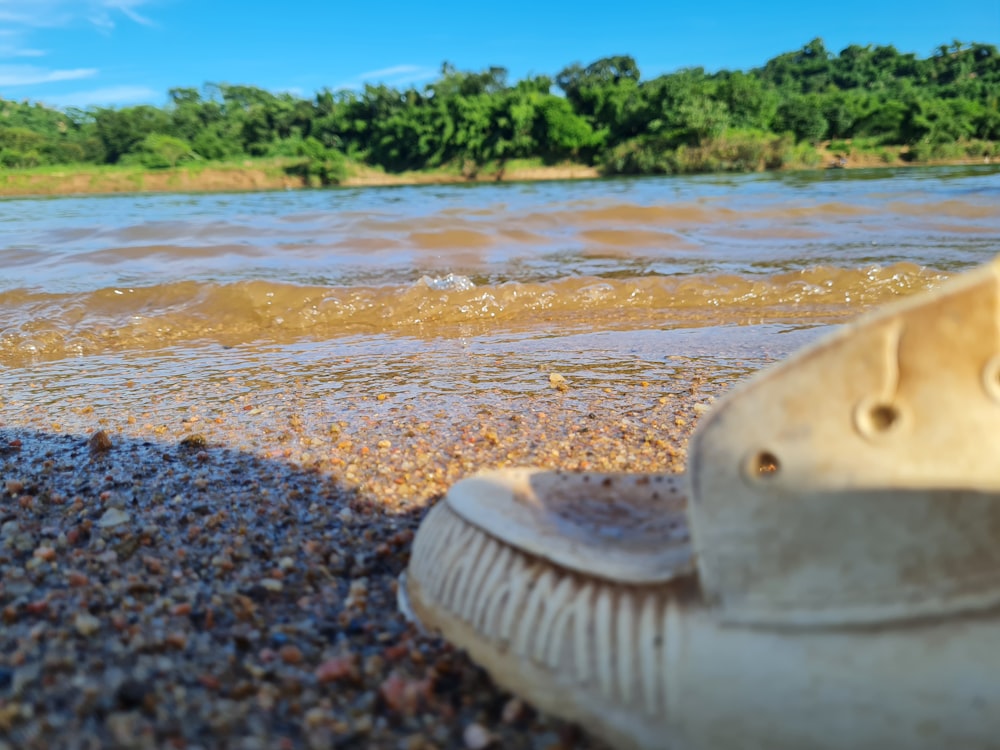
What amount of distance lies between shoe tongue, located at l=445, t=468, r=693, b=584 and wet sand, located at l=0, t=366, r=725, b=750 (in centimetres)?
26

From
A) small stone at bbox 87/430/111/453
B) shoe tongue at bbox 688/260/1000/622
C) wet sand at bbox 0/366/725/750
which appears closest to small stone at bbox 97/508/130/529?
wet sand at bbox 0/366/725/750

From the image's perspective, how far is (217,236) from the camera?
9.43 metres

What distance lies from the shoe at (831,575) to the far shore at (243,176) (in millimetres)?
40439

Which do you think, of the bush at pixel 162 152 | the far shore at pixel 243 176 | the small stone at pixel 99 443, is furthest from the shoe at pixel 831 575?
the bush at pixel 162 152

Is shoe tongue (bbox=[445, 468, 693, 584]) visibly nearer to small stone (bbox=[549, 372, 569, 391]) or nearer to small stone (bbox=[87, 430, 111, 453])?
small stone (bbox=[549, 372, 569, 391])

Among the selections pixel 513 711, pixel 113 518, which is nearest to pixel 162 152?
pixel 113 518

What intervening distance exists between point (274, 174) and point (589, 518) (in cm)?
5105

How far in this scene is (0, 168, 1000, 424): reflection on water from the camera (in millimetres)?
3832

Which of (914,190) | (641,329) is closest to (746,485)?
(641,329)

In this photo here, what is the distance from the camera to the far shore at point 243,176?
40.8 meters

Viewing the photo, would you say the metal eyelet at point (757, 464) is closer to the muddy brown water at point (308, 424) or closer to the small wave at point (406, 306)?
the muddy brown water at point (308, 424)

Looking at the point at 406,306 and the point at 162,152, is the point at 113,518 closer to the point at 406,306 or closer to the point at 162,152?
the point at 406,306

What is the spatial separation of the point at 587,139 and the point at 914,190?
138 feet

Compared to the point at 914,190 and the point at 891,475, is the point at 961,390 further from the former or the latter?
the point at 914,190
